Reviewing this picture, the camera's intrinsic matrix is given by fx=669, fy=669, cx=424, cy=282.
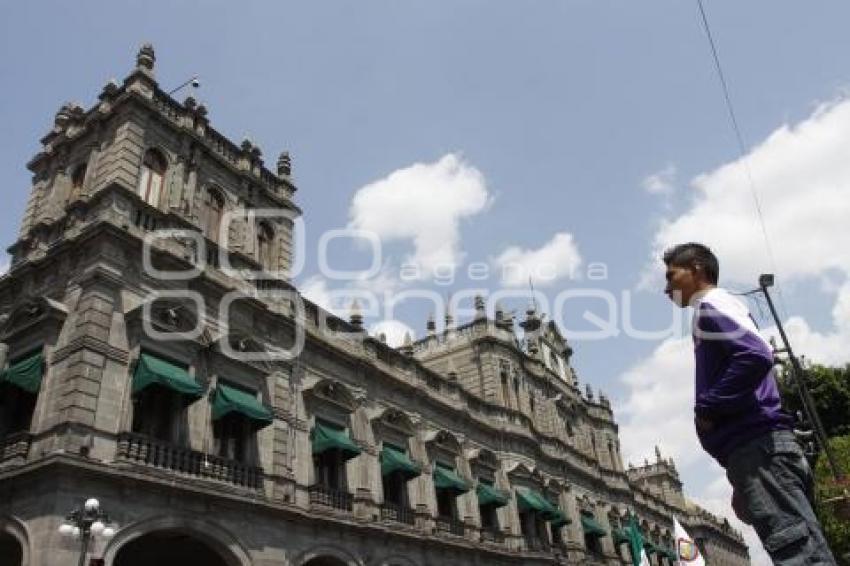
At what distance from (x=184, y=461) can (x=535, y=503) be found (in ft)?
51.9

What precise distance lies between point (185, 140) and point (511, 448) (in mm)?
16956

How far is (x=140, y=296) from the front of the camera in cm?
1464

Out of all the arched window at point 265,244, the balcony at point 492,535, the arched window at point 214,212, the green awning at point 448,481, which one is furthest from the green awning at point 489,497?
the arched window at point 214,212

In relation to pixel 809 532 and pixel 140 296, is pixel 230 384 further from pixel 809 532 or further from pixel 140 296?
pixel 809 532

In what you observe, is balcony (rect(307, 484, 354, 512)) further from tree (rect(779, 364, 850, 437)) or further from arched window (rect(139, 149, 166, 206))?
tree (rect(779, 364, 850, 437))

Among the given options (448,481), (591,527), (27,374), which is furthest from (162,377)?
(591,527)

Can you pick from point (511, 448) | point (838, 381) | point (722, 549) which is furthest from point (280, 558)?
point (722, 549)

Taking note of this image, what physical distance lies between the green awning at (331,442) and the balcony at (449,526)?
4645mm

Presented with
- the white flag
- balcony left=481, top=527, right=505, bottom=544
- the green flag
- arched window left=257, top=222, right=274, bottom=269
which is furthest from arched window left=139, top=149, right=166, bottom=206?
the green flag

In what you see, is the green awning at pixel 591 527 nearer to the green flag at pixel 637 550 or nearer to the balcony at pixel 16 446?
the green flag at pixel 637 550

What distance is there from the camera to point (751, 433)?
3.12 m

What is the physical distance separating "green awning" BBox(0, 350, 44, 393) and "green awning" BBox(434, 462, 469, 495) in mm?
12507

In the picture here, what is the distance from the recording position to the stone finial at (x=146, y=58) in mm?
17547

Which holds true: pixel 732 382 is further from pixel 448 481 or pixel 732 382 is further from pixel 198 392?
pixel 448 481
